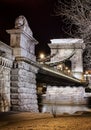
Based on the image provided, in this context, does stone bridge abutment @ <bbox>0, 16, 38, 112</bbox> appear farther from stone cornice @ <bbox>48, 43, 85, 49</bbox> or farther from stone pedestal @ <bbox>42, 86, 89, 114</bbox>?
stone cornice @ <bbox>48, 43, 85, 49</bbox>

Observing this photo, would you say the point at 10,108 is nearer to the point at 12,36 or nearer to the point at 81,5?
the point at 12,36

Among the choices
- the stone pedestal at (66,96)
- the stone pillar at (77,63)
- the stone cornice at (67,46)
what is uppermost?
the stone cornice at (67,46)

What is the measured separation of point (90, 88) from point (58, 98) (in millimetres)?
7792

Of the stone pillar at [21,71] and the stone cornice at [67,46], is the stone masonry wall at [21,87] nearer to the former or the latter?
the stone pillar at [21,71]

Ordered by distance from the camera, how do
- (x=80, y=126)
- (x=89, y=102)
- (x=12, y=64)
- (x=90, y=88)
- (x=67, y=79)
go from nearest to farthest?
(x=80, y=126) < (x=12, y=64) < (x=67, y=79) < (x=89, y=102) < (x=90, y=88)

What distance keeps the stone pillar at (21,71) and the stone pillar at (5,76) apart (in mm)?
456

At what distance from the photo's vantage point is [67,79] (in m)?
31.2

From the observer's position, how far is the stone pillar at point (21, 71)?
15.9 metres

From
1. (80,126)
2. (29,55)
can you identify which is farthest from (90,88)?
(80,126)

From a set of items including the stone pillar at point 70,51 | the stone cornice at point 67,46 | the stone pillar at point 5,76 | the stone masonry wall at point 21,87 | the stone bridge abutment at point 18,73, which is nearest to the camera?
the stone pillar at point 5,76

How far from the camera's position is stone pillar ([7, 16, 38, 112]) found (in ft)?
52.2

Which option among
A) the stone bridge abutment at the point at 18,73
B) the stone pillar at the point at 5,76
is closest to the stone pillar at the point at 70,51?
the stone bridge abutment at the point at 18,73

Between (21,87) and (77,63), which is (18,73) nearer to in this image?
(21,87)

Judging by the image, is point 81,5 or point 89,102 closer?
point 81,5
